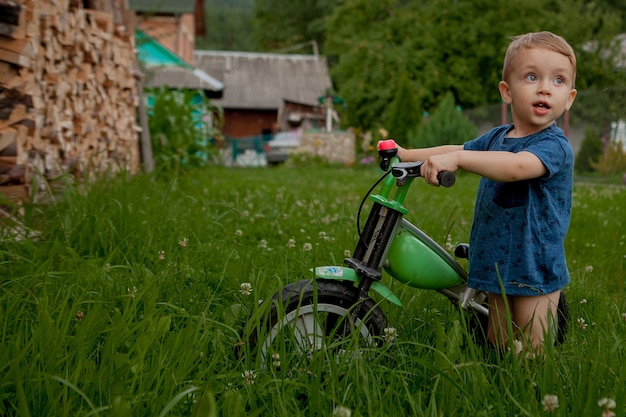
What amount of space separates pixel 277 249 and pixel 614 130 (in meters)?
14.2

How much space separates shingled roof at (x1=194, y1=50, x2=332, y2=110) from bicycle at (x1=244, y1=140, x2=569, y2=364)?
31837 millimetres

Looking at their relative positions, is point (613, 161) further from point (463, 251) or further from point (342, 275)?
point (342, 275)

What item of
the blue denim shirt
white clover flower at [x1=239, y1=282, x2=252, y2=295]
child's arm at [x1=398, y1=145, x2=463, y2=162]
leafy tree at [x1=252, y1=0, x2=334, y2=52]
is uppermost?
leafy tree at [x1=252, y1=0, x2=334, y2=52]

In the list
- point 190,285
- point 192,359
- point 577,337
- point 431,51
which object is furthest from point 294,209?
point 431,51

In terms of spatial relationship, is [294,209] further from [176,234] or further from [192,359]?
[192,359]

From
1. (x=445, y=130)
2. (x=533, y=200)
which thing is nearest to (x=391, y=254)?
(x=533, y=200)

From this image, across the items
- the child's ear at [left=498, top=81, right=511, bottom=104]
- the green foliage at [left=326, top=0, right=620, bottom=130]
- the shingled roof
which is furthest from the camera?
the shingled roof

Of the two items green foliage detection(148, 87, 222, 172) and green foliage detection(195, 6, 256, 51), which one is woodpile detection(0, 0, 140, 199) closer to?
green foliage detection(148, 87, 222, 172)

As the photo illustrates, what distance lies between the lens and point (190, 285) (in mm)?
2703

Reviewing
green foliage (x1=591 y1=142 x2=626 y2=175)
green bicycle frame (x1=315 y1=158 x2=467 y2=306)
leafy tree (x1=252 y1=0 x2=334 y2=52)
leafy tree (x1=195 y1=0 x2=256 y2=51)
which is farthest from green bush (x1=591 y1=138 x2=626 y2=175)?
leafy tree (x1=195 y1=0 x2=256 y2=51)

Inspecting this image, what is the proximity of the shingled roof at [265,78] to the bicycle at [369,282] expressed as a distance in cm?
3184

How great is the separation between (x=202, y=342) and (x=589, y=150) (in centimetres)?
1565

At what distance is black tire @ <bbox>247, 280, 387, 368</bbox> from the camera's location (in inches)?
78.4

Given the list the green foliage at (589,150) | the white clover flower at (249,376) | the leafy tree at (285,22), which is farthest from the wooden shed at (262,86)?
the white clover flower at (249,376)
